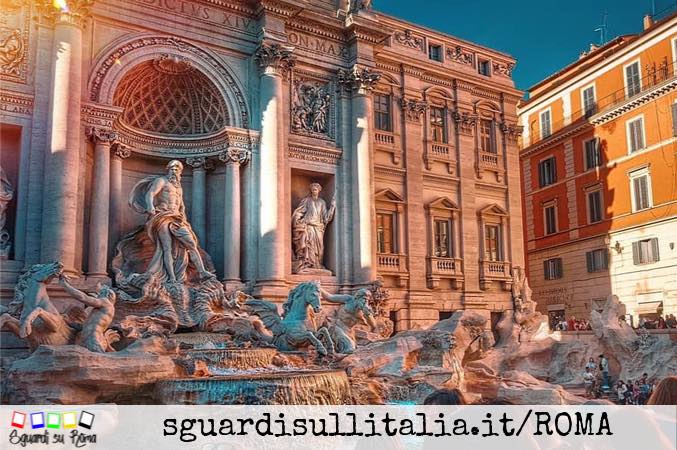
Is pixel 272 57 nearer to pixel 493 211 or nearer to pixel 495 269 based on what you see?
pixel 493 211

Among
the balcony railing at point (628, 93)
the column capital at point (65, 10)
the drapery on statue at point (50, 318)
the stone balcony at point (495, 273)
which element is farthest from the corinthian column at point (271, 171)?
the balcony railing at point (628, 93)

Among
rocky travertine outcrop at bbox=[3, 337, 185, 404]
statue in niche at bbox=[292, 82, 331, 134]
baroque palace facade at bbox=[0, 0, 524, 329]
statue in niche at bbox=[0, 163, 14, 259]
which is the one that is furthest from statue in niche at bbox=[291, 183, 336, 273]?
rocky travertine outcrop at bbox=[3, 337, 185, 404]

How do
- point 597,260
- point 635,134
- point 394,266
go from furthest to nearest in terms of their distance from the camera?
point 597,260
point 635,134
point 394,266

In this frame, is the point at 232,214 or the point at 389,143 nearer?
the point at 232,214

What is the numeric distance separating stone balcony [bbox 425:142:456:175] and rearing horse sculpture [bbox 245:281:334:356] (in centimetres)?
1006

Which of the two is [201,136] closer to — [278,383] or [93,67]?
[93,67]

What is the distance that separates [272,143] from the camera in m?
19.1

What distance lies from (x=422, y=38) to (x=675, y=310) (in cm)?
1400

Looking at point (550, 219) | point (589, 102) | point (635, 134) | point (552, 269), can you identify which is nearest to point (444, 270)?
point (552, 269)

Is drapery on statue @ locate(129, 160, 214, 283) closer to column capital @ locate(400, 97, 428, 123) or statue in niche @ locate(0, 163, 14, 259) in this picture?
statue in niche @ locate(0, 163, 14, 259)

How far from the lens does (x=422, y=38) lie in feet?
81.1

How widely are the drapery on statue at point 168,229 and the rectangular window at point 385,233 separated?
280 inches

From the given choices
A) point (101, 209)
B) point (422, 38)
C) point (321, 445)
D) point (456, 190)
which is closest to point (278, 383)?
point (321, 445)

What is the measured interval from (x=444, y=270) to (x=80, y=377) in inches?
592
